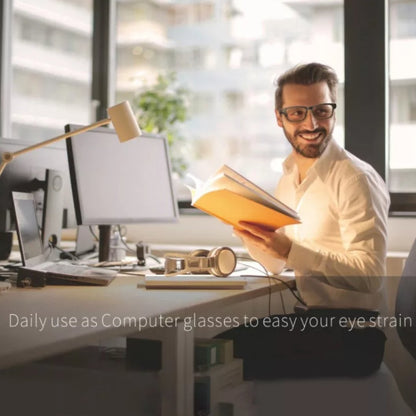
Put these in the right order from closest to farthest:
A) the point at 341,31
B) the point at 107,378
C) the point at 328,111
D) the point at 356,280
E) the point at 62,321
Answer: the point at 62,321 → the point at 107,378 → the point at 356,280 → the point at 328,111 → the point at 341,31

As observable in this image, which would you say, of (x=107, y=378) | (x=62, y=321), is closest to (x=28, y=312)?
(x=62, y=321)

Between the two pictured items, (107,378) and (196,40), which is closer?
(107,378)

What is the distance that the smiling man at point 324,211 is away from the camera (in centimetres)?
188

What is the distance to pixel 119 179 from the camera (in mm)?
2402

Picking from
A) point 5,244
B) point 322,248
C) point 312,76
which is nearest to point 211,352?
point 322,248

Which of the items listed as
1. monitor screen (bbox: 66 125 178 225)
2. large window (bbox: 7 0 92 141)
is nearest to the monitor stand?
monitor screen (bbox: 66 125 178 225)

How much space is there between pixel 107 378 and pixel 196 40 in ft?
7.90

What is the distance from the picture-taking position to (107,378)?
1639mm

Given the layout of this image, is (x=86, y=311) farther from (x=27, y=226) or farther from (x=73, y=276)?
(x=27, y=226)

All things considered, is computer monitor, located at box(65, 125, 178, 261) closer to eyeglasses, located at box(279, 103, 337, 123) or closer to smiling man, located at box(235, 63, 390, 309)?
smiling man, located at box(235, 63, 390, 309)

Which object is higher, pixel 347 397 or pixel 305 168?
pixel 305 168

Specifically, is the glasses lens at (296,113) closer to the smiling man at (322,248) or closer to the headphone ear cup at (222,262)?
the smiling man at (322,248)

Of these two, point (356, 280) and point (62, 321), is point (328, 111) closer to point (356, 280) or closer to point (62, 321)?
point (356, 280)

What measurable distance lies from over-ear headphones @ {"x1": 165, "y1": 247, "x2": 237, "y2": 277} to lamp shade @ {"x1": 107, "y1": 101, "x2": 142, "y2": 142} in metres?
0.41
